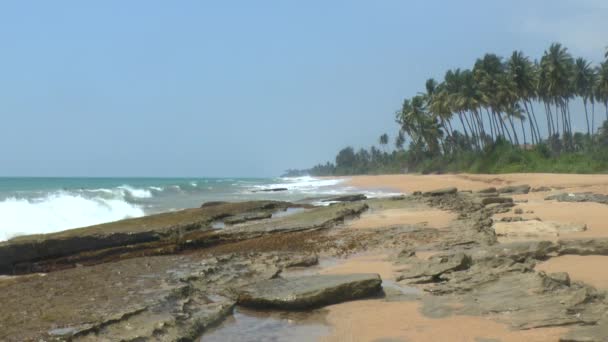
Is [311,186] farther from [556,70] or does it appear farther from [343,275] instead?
[343,275]

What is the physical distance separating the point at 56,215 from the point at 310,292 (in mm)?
22527

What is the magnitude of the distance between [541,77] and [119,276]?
55155mm

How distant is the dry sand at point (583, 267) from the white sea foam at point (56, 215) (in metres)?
19.1

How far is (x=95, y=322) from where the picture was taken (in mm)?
5473

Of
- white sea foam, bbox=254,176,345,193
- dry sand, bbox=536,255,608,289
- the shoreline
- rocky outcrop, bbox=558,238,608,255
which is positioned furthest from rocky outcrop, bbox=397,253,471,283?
white sea foam, bbox=254,176,345,193

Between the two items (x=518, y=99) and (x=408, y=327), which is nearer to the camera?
(x=408, y=327)

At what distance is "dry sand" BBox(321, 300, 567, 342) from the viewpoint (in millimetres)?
4793

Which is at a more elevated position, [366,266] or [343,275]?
[343,275]

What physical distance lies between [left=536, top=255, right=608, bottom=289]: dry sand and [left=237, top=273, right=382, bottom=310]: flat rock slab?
2.59m

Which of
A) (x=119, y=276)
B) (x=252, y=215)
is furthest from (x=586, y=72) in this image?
(x=119, y=276)

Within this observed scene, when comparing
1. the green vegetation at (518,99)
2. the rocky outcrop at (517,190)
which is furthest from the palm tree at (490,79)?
the rocky outcrop at (517,190)

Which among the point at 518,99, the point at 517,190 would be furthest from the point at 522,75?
the point at 517,190

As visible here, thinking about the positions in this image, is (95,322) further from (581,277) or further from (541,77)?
(541,77)

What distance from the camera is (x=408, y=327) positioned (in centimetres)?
535
